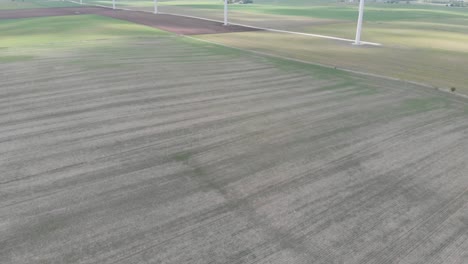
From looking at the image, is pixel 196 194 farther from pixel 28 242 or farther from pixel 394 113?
pixel 394 113

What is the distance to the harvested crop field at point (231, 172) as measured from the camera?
5.49 meters

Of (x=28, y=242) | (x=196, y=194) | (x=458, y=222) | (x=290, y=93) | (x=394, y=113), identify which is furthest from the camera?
(x=290, y=93)

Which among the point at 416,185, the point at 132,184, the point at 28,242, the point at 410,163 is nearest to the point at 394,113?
the point at 410,163

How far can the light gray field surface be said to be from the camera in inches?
216

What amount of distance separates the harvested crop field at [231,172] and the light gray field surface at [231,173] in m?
0.03

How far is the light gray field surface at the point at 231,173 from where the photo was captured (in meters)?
5.48

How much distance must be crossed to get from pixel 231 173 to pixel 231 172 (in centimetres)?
5

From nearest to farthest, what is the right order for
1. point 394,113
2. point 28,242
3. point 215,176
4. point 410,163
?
point 28,242 → point 215,176 → point 410,163 → point 394,113

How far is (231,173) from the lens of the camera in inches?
300

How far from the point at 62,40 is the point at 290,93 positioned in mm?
19744

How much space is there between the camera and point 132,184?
23.4ft

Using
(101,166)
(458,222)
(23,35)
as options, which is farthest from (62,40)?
(458,222)

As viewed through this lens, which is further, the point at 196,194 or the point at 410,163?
the point at 410,163

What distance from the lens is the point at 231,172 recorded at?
7.66 metres
